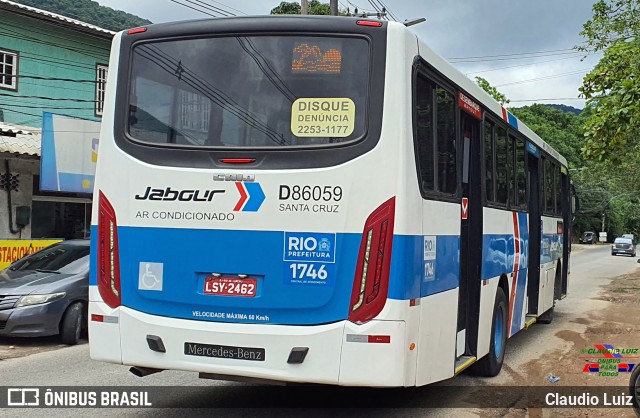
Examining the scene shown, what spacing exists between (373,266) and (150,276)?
182 cm

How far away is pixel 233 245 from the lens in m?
5.64

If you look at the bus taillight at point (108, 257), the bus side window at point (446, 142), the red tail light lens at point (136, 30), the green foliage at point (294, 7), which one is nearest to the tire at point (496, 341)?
the bus side window at point (446, 142)

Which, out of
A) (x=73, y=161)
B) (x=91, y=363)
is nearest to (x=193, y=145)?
(x=91, y=363)

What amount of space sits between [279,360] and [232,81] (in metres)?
2.24

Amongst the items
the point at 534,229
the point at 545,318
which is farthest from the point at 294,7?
the point at 534,229

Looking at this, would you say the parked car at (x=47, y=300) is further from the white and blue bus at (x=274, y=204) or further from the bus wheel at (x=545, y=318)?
the bus wheel at (x=545, y=318)

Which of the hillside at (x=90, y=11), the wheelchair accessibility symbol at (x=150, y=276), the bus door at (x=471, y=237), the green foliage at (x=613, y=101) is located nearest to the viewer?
the wheelchair accessibility symbol at (x=150, y=276)

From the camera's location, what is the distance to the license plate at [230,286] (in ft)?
18.2

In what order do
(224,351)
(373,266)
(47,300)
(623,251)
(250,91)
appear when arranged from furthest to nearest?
(623,251) < (47,300) < (250,91) < (224,351) < (373,266)

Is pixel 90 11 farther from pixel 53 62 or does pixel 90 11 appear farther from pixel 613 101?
pixel 613 101

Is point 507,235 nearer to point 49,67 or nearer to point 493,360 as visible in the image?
point 493,360

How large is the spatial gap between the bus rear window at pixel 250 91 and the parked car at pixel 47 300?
524 cm

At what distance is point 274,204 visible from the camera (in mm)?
5559

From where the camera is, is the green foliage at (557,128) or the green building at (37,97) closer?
the green building at (37,97)
